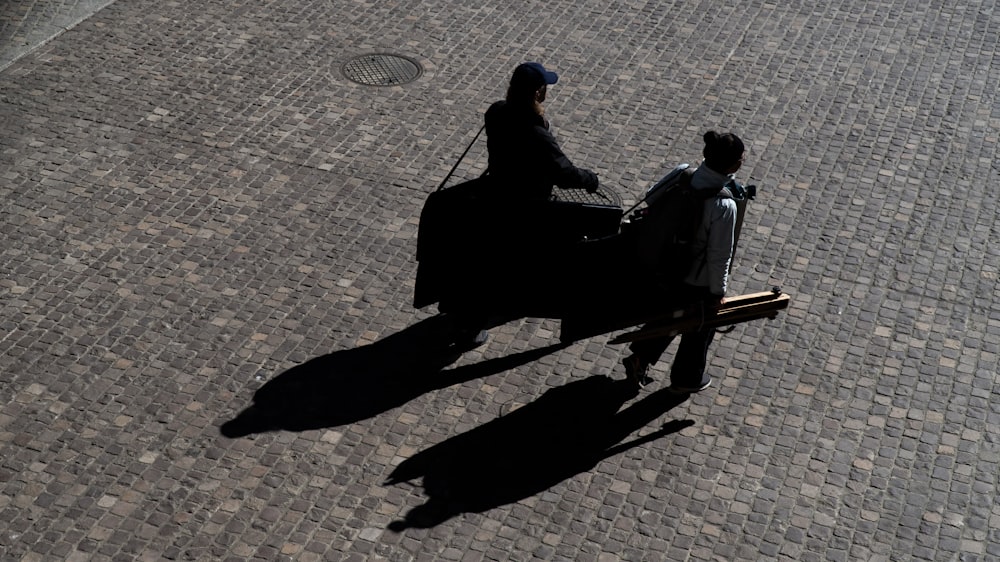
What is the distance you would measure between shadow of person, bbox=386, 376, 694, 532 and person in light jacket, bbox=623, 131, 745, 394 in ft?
0.80

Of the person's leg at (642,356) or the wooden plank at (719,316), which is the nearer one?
the wooden plank at (719,316)

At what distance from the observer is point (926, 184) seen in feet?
34.3

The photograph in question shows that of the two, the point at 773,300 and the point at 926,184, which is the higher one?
the point at 773,300

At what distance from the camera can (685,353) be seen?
782cm

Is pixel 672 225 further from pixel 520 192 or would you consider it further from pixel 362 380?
pixel 362 380

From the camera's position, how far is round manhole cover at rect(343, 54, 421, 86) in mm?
11805

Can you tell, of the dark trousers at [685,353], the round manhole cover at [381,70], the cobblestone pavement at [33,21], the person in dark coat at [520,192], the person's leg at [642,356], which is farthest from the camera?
the cobblestone pavement at [33,21]

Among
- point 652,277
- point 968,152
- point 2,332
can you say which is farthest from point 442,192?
point 968,152

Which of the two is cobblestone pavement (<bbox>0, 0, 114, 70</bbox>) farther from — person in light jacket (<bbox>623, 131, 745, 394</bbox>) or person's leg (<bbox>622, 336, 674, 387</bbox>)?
person in light jacket (<bbox>623, 131, 745, 394</bbox>)

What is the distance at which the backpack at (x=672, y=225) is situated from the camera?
23.5 ft

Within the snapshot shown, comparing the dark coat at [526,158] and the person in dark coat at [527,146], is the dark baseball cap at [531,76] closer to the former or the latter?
the person in dark coat at [527,146]

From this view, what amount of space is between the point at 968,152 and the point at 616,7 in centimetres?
413

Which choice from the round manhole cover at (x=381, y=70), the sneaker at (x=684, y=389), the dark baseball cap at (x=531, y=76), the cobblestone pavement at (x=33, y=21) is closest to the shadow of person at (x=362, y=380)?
the sneaker at (x=684, y=389)

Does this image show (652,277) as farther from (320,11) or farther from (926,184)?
(320,11)
